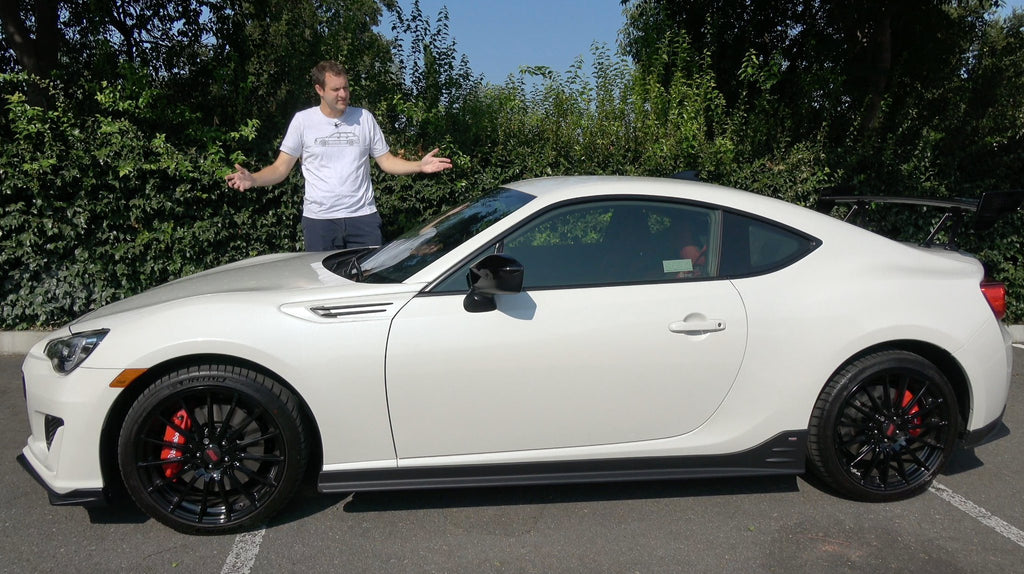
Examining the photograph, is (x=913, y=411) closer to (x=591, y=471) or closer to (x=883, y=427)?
(x=883, y=427)

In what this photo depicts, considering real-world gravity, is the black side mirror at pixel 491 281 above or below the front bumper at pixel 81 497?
above

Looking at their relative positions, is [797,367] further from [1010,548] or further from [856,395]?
[1010,548]

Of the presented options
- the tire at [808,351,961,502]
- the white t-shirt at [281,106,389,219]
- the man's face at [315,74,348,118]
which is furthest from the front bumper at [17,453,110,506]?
the tire at [808,351,961,502]

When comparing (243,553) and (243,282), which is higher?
(243,282)

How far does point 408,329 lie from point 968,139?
6.36 meters

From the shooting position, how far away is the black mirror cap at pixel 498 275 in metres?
2.96

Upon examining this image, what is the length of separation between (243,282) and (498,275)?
4.35 feet

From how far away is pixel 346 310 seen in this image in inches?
123

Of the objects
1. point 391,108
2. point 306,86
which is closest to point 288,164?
point 391,108

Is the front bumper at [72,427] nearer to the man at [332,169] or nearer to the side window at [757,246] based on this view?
the man at [332,169]

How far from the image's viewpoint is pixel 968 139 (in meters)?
7.15

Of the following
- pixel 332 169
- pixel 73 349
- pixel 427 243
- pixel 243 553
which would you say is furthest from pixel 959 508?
pixel 332 169

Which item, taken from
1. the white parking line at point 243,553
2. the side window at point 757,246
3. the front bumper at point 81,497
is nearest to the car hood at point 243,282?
the front bumper at point 81,497

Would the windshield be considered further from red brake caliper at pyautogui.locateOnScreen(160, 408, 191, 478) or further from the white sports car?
red brake caliper at pyautogui.locateOnScreen(160, 408, 191, 478)
